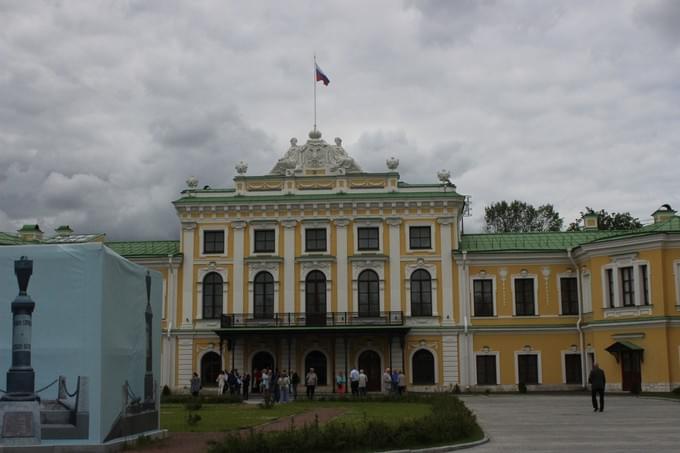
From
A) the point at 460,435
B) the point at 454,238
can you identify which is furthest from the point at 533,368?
the point at 460,435

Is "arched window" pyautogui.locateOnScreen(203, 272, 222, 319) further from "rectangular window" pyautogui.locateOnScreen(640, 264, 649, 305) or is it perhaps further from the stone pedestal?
the stone pedestal

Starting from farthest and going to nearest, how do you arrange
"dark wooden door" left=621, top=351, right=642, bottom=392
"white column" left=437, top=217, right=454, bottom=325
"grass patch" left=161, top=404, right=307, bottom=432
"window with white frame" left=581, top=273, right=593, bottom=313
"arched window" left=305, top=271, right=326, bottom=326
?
"arched window" left=305, top=271, right=326, bottom=326
"white column" left=437, top=217, right=454, bottom=325
"window with white frame" left=581, top=273, right=593, bottom=313
"dark wooden door" left=621, top=351, right=642, bottom=392
"grass patch" left=161, top=404, right=307, bottom=432

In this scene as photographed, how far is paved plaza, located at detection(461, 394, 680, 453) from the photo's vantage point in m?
17.6

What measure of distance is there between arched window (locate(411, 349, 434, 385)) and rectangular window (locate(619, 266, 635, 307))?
10876mm

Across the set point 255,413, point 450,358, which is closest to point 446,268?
point 450,358

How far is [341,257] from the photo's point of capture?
48.7 metres

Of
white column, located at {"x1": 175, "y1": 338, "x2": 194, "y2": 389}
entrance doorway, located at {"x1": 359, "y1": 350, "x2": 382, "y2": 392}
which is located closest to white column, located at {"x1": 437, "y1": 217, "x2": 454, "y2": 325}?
entrance doorway, located at {"x1": 359, "y1": 350, "x2": 382, "y2": 392}

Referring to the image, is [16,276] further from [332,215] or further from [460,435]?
[332,215]

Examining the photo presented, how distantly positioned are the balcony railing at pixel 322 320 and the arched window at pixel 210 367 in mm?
2330

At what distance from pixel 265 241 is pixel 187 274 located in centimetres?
483

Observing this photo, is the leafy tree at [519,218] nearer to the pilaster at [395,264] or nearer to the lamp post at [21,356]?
the pilaster at [395,264]

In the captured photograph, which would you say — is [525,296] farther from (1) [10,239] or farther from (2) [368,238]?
(1) [10,239]

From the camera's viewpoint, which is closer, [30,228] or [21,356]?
[21,356]

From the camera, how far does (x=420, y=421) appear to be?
739 inches
